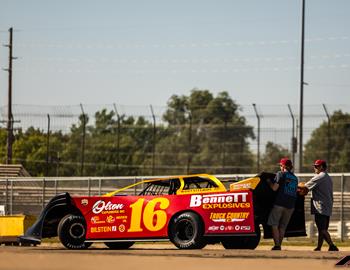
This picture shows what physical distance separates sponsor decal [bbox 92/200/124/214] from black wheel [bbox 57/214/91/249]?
370 millimetres

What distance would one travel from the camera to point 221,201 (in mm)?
19062

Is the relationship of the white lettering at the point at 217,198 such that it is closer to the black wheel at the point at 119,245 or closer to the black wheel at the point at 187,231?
the black wheel at the point at 187,231

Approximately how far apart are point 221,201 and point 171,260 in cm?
402

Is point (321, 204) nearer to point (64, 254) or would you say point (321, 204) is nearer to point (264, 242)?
point (64, 254)

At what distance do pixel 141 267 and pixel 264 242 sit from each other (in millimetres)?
12337

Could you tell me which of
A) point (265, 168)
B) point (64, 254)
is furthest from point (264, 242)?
point (265, 168)

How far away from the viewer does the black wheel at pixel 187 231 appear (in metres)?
19.1

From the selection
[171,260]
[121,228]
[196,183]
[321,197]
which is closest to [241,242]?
[196,183]

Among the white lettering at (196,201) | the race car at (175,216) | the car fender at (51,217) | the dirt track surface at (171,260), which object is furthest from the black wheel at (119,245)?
the dirt track surface at (171,260)

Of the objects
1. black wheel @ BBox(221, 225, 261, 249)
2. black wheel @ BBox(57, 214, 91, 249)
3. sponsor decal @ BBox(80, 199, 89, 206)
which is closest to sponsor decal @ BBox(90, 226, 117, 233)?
black wheel @ BBox(57, 214, 91, 249)

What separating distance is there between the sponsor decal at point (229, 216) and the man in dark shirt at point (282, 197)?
0.65 metres

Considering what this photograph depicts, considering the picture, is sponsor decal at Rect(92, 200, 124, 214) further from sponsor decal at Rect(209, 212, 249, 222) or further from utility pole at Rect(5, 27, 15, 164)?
utility pole at Rect(5, 27, 15, 164)

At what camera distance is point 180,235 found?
63.6 ft

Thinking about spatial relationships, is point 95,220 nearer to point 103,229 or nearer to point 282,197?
point 103,229
